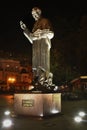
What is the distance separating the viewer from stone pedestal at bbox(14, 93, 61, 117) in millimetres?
12358

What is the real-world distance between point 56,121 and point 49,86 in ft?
6.81

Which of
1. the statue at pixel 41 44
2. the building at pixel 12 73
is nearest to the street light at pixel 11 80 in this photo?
the building at pixel 12 73

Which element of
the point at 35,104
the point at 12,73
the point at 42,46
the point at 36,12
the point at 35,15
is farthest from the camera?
the point at 12,73

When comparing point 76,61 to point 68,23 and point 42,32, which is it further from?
point 42,32

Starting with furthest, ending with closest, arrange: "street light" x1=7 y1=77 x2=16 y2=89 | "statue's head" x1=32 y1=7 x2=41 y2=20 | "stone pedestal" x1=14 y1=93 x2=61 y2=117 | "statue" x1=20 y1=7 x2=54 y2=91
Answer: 1. "street light" x1=7 y1=77 x2=16 y2=89
2. "statue's head" x1=32 y1=7 x2=41 y2=20
3. "statue" x1=20 y1=7 x2=54 y2=91
4. "stone pedestal" x1=14 y1=93 x2=61 y2=117

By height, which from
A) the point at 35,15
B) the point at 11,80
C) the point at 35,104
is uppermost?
the point at 11,80

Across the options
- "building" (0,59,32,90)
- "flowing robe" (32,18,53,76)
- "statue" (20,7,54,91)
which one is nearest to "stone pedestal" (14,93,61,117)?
"statue" (20,7,54,91)

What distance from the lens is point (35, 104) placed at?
40.7 ft

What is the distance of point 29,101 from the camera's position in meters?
12.6

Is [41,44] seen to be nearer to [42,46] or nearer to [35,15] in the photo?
[42,46]

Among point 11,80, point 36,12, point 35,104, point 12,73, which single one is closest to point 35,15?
point 36,12

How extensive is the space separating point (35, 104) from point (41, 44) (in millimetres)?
2883

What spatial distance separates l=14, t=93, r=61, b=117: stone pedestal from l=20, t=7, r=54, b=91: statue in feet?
3.72

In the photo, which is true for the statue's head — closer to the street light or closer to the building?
the building
